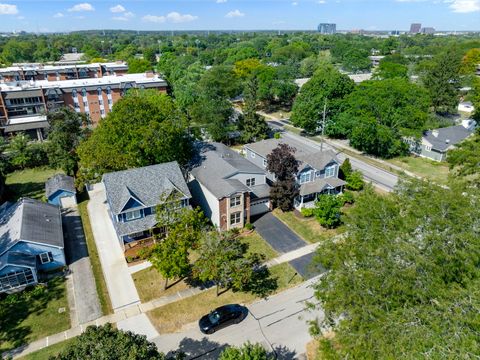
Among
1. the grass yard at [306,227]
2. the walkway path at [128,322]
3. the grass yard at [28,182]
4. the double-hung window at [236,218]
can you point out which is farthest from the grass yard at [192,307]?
the grass yard at [28,182]

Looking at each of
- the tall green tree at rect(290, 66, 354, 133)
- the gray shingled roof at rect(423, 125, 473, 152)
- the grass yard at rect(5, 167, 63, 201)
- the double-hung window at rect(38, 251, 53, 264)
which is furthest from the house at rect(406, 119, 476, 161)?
the grass yard at rect(5, 167, 63, 201)

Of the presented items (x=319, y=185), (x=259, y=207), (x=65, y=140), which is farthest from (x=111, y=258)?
(x=319, y=185)

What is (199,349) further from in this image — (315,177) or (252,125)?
(252,125)

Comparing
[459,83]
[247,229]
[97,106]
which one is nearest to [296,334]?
[247,229]

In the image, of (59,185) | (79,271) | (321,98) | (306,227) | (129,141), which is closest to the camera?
(79,271)

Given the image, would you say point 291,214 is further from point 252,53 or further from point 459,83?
point 252,53

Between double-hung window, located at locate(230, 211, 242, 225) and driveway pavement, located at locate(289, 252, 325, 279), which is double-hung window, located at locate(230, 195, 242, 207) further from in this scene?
driveway pavement, located at locate(289, 252, 325, 279)
